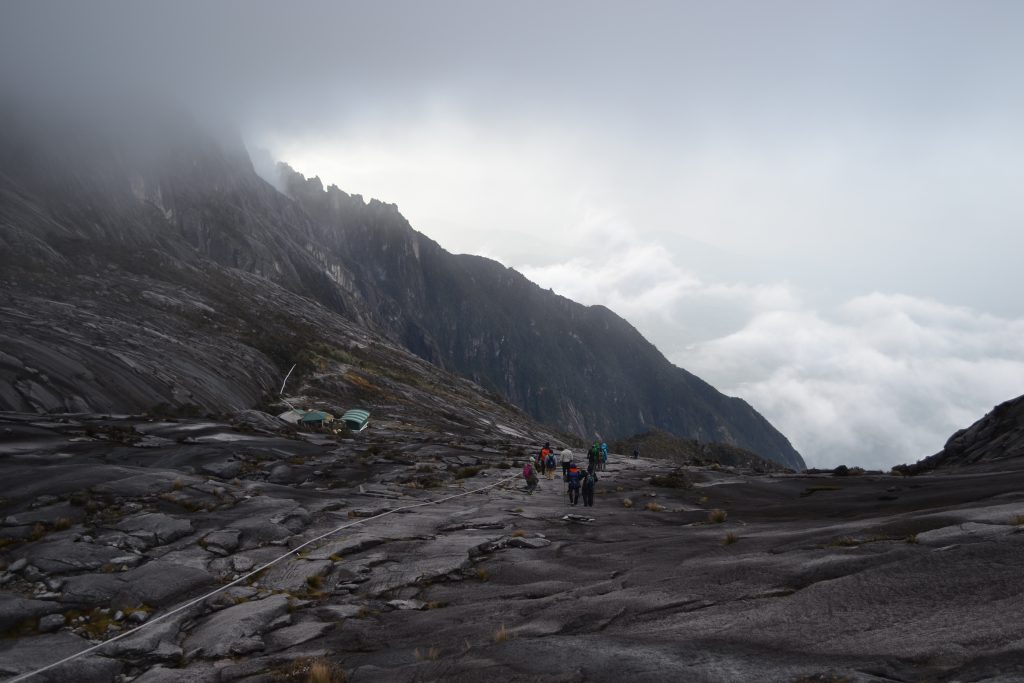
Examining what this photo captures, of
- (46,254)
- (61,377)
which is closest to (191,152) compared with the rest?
(46,254)

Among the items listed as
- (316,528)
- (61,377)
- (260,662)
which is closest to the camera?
(260,662)

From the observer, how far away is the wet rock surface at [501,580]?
9.74 meters

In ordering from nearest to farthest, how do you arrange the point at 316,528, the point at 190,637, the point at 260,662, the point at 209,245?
the point at 260,662 → the point at 190,637 → the point at 316,528 → the point at 209,245

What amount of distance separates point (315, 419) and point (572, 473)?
35.8m

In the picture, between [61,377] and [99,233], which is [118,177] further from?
[61,377]

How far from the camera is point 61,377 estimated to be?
140 feet

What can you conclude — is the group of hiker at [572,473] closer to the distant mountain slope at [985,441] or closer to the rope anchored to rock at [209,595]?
the rope anchored to rock at [209,595]

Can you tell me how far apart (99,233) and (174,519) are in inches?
4051

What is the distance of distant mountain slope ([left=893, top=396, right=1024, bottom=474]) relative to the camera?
3170 cm

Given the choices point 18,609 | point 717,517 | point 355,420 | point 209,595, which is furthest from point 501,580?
point 355,420

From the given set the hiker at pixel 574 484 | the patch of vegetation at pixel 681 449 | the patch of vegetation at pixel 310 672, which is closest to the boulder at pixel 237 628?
the patch of vegetation at pixel 310 672

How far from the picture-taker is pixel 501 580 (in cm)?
1661

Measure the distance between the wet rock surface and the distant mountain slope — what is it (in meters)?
7.11

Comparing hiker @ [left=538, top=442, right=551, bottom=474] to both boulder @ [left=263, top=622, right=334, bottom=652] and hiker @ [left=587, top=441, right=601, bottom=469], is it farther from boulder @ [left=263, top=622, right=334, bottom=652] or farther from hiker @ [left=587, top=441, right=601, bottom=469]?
boulder @ [left=263, top=622, right=334, bottom=652]
